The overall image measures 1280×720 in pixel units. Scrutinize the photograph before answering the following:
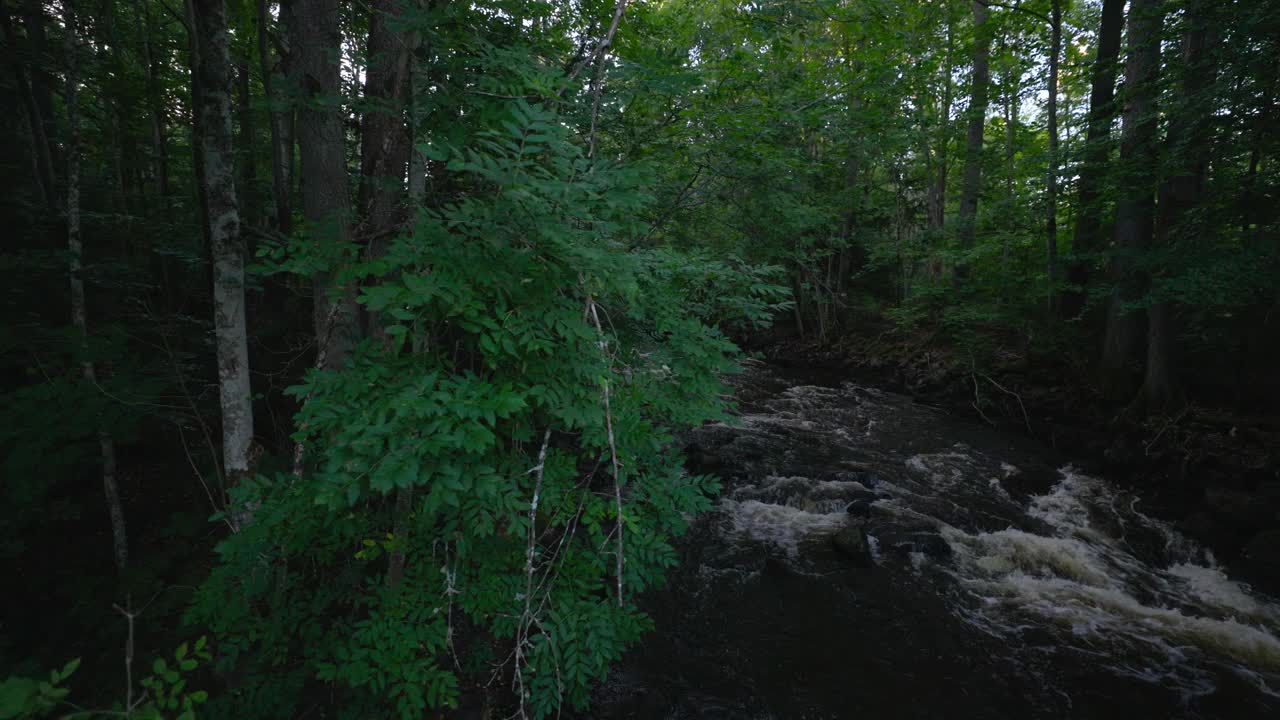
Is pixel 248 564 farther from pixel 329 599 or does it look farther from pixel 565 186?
pixel 565 186

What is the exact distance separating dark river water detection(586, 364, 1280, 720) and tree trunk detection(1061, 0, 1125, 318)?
465cm

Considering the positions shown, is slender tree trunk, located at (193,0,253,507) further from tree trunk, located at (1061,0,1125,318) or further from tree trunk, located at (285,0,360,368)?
tree trunk, located at (1061,0,1125,318)

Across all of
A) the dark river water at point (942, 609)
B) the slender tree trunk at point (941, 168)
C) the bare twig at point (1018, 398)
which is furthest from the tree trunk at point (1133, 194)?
the slender tree trunk at point (941, 168)

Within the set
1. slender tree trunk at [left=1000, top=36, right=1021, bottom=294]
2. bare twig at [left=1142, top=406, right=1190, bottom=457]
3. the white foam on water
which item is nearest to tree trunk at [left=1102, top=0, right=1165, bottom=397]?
bare twig at [left=1142, top=406, right=1190, bottom=457]

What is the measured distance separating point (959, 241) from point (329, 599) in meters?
15.2

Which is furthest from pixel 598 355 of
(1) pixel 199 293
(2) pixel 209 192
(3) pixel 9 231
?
(1) pixel 199 293

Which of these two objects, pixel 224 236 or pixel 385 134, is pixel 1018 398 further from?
pixel 224 236

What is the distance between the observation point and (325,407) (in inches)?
96.4

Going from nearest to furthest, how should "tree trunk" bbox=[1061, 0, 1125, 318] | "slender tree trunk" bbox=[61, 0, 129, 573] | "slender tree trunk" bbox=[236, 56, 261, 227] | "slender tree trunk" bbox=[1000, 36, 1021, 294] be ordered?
"slender tree trunk" bbox=[61, 0, 129, 573] < "tree trunk" bbox=[1061, 0, 1125, 318] < "slender tree trunk" bbox=[236, 56, 261, 227] < "slender tree trunk" bbox=[1000, 36, 1021, 294]

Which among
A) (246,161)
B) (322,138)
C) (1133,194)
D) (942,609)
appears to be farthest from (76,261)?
(1133,194)

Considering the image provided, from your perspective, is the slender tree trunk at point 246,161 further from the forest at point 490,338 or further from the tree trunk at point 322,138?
the tree trunk at point 322,138

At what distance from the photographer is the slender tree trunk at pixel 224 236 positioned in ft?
13.0

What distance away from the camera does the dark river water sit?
4941 millimetres

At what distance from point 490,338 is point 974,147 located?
1656 cm
